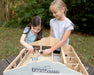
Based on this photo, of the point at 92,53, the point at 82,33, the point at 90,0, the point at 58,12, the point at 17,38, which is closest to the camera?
the point at 58,12

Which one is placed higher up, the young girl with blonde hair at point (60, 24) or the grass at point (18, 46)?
the young girl with blonde hair at point (60, 24)

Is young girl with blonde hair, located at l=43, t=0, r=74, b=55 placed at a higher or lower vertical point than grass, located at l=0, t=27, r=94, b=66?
higher

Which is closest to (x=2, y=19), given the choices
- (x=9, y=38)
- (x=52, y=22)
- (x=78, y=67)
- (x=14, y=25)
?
(x=14, y=25)

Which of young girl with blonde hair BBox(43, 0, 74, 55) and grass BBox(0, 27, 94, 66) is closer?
young girl with blonde hair BBox(43, 0, 74, 55)

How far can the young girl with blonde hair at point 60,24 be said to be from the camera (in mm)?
1662

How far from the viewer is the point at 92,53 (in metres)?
3.49

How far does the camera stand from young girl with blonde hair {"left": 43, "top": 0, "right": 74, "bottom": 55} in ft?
5.45

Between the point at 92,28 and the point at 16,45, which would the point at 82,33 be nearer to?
the point at 92,28

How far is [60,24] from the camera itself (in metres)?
1.84

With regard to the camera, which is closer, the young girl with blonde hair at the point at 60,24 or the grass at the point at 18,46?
the young girl with blonde hair at the point at 60,24

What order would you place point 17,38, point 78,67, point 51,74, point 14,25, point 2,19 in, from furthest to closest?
point 2,19
point 14,25
point 17,38
point 78,67
point 51,74

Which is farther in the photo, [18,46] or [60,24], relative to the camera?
[18,46]

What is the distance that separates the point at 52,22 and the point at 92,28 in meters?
3.49

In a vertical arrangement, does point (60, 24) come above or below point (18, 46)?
above
